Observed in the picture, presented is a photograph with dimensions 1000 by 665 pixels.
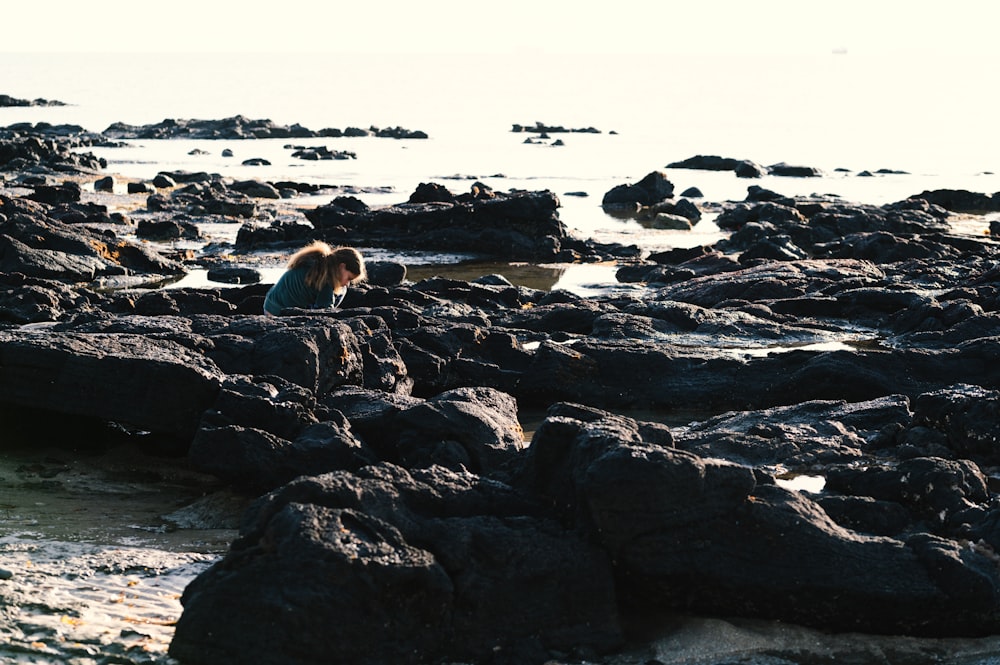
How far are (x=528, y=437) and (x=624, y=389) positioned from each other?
223 centimetres

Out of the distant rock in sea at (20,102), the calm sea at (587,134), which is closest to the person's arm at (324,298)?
the calm sea at (587,134)

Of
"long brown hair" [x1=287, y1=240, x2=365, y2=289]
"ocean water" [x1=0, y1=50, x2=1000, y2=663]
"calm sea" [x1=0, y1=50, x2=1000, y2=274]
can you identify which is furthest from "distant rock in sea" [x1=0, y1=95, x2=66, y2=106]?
"long brown hair" [x1=287, y1=240, x2=365, y2=289]

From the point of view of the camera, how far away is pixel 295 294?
15.2 metres

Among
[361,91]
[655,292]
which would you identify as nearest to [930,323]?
[655,292]

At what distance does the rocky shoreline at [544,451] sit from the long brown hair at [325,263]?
50cm

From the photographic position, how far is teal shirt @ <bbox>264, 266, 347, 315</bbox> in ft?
50.0

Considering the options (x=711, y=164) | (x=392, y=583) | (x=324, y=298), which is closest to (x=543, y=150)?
(x=711, y=164)

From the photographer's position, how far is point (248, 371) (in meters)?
12.3

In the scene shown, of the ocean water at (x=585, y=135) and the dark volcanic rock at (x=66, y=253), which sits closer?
the dark volcanic rock at (x=66, y=253)

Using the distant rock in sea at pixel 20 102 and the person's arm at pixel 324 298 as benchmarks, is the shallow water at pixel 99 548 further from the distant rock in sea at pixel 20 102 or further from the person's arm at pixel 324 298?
the distant rock in sea at pixel 20 102

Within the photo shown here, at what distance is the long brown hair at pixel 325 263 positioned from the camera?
48.9ft

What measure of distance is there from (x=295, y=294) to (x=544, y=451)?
7.54 meters

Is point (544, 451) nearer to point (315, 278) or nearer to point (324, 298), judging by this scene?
point (315, 278)

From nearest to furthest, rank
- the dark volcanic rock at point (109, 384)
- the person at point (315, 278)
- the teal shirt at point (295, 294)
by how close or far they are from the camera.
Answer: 1. the dark volcanic rock at point (109, 384)
2. the person at point (315, 278)
3. the teal shirt at point (295, 294)
